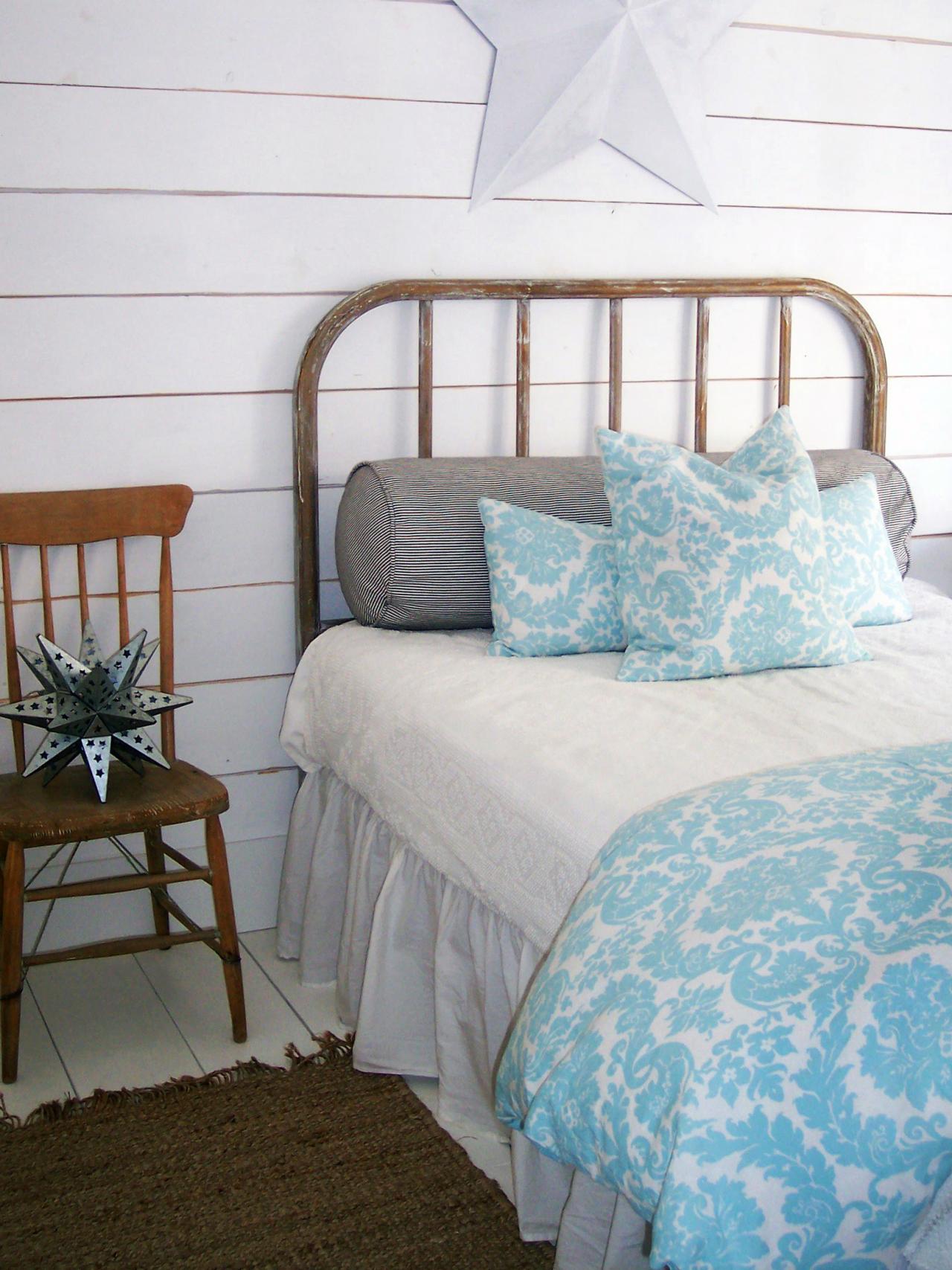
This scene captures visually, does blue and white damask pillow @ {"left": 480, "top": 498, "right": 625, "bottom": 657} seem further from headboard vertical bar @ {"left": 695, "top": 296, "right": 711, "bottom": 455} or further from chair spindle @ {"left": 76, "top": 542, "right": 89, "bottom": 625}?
chair spindle @ {"left": 76, "top": 542, "right": 89, "bottom": 625}

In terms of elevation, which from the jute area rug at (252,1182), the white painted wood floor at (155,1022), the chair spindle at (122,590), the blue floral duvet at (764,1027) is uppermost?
the chair spindle at (122,590)

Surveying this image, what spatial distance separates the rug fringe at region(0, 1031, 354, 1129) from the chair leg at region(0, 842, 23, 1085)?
0.06 m

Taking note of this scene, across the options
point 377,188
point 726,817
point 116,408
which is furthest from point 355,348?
point 726,817

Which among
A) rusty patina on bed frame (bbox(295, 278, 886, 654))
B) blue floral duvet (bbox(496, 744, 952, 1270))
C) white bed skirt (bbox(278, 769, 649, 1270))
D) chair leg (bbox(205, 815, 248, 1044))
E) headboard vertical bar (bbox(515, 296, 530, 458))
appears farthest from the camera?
headboard vertical bar (bbox(515, 296, 530, 458))

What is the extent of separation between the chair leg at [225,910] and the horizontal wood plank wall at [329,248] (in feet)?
1.42

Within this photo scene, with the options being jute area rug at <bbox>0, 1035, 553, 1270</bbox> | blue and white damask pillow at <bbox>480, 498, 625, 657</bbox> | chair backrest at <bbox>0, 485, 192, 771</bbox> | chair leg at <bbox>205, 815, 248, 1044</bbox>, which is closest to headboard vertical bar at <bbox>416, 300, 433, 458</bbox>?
blue and white damask pillow at <bbox>480, 498, 625, 657</bbox>

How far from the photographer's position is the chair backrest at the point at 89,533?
2.01 meters

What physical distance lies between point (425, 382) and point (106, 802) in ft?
3.09

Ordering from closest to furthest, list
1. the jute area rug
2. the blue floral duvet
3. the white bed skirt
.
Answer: the blue floral duvet < the white bed skirt < the jute area rug

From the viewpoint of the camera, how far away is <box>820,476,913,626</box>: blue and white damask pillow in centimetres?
207

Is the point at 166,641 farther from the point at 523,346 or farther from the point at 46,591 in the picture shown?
the point at 523,346

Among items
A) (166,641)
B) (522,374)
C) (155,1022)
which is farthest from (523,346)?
(155,1022)

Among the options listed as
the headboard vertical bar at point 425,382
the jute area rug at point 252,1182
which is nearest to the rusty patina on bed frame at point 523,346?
the headboard vertical bar at point 425,382

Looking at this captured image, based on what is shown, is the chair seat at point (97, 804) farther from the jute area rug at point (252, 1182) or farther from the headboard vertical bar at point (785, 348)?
the headboard vertical bar at point (785, 348)
